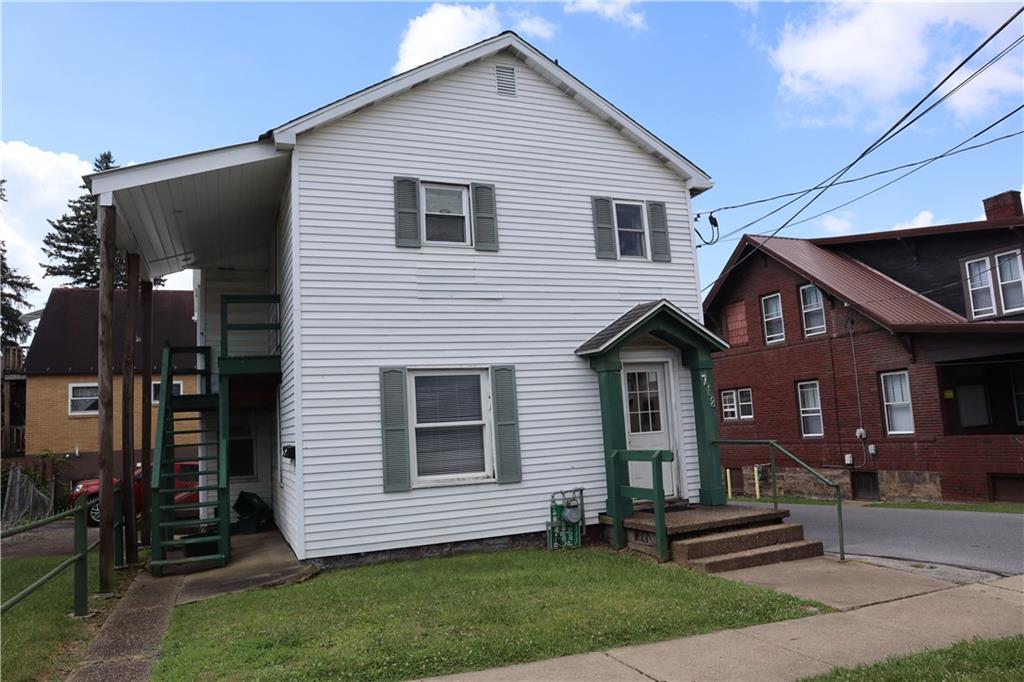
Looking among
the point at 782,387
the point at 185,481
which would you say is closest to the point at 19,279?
the point at 185,481

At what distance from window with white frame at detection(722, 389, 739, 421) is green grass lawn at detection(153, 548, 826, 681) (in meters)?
17.2

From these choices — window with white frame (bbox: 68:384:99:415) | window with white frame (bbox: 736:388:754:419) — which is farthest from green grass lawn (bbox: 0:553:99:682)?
window with white frame (bbox: 736:388:754:419)

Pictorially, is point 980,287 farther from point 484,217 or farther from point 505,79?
point 484,217

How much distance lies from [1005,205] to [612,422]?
15310 mm

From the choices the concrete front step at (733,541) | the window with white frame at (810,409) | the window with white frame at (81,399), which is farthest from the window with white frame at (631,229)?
the window with white frame at (81,399)

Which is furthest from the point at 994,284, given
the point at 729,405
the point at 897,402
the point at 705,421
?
the point at 705,421

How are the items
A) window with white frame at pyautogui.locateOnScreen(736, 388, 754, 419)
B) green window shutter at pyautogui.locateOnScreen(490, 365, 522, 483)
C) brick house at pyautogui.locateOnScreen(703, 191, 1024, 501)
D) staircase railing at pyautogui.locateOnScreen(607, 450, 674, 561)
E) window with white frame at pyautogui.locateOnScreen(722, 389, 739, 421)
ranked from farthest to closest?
window with white frame at pyautogui.locateOnScreen(722, 389, 739, 421)
window with white frame at pyautogui.locateOnScreen(736, 388, 754, 419)
brick house at pyautogui.locateOnScreen(703, 191, 1024, 501)
green window shutter at pyautogui.locateOnScreen(490, 365, 522, 483)
staircase railing at pyautogui.locateOnScreen(607, 450, 674, 561)

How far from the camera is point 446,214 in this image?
10539 mm

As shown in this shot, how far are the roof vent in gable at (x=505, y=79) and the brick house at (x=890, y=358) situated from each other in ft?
38.2

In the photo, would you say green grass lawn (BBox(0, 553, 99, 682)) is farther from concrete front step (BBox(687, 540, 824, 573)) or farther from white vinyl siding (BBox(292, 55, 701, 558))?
concrete front step (BBox(687, 540, 824, 573))

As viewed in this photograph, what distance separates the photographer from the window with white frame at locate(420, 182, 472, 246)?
34.2 ft

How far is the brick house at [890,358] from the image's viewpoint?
17.4m

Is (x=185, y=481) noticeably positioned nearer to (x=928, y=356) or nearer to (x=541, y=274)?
(x=541, y=274)

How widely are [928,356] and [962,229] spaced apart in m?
3.49
